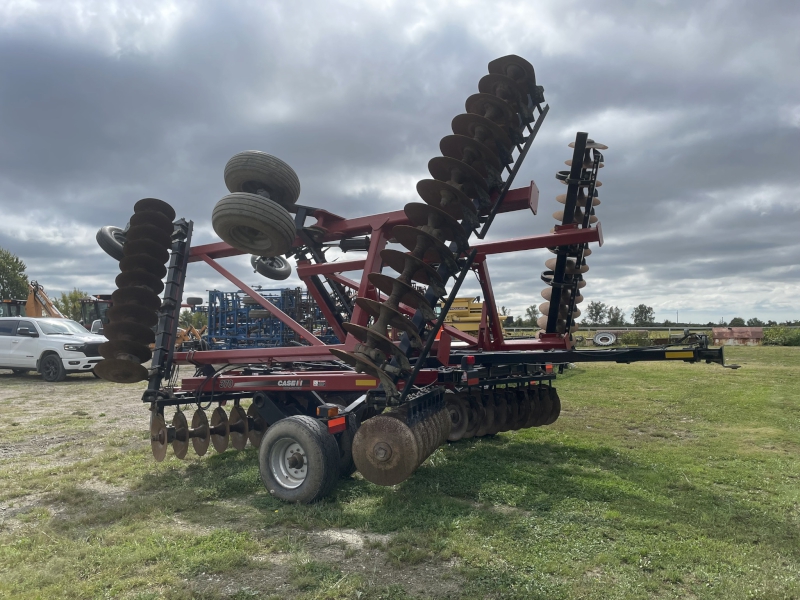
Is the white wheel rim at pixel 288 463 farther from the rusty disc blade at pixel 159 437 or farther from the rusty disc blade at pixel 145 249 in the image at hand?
the rusty disc blade at pixel 145 249

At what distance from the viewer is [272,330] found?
2022 cm

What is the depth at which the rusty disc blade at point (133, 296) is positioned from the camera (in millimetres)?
6109

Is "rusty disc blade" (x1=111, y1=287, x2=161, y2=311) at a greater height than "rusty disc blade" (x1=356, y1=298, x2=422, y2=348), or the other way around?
"rusty disc blade" (x1=111, y1=287, x2=161, y2=311)

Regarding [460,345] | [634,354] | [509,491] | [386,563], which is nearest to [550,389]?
[460,345]

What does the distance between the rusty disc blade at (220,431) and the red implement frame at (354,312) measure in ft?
1.38

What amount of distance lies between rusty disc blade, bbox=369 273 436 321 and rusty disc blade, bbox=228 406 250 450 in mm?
3040

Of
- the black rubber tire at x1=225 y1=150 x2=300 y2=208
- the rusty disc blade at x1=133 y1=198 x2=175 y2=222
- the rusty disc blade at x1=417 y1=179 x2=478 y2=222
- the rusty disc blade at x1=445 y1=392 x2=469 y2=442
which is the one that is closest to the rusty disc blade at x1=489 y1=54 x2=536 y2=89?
the rusty disc blade at x1=417 y1=179 x2=478 y2=222

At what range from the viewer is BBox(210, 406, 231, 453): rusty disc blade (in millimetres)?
6422

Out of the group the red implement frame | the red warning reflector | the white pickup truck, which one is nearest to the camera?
the red warning reflector

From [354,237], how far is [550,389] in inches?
140

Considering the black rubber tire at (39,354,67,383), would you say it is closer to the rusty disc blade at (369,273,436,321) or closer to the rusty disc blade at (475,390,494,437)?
the rusty disc blade at (475,390,494,437)

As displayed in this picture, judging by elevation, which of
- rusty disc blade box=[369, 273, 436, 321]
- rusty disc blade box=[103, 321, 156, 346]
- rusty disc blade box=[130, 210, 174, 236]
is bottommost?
rusty disc blade box=[103, 321, 156, 346]

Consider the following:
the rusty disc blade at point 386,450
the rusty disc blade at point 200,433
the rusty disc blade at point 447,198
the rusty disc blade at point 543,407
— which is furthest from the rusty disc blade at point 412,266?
the rusty disc blade at point 543,407

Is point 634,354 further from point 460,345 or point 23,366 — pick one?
point 23,366
